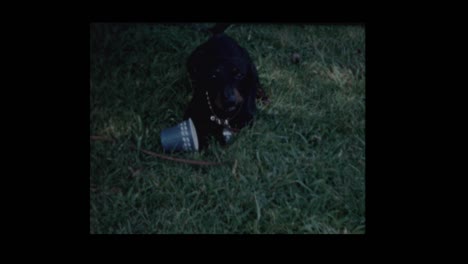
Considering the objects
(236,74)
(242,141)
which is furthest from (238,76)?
(242,141)

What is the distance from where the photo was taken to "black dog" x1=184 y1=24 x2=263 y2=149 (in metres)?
2.69

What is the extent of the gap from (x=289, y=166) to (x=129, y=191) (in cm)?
88

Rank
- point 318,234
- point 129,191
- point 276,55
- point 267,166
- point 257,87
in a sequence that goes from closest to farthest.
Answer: point 318,234 → point 129,191 → point 267,166 → point 257,87 → point 276,55

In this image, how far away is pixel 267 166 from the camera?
2.66 meters

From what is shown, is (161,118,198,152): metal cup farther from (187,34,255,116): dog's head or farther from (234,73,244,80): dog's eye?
(234,73,244,80): dog's eye

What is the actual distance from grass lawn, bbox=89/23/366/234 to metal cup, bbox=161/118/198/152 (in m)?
0.05

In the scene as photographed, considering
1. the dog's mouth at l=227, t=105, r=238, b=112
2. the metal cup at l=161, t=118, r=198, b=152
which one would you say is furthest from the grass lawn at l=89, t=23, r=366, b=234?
the dog's mouth at l=227, t=105, r=238, b=112

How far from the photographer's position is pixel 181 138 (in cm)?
266

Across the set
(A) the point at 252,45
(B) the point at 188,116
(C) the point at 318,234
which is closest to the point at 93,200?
(B) the point at 188,116

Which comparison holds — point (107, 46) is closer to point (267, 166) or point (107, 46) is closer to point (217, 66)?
point (217, 66)

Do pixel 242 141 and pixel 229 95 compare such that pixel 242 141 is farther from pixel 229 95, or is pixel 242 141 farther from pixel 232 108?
pixel 229 95

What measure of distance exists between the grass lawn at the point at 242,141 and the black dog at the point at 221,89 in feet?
0.35

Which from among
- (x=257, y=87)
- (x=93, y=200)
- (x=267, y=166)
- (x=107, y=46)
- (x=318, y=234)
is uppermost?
(x=107, y=46)

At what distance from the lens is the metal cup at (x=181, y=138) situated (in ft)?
8.73
